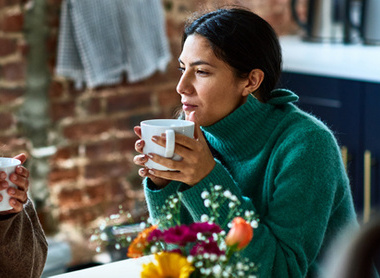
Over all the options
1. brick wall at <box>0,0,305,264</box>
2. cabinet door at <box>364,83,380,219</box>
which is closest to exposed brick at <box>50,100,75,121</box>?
brick wall at <box>0,0,305,264</box>

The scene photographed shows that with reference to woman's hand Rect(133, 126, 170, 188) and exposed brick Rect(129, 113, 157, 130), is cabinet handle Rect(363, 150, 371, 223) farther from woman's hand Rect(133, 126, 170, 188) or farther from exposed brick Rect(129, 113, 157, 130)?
woman's hand Rect(133, 126, 170, 188)

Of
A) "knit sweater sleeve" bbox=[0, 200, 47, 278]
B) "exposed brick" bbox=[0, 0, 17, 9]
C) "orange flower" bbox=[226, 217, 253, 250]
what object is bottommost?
"knit sweater sleeve" bbox=[0, 200, 47, 278]

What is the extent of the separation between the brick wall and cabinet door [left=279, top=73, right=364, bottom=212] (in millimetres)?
510

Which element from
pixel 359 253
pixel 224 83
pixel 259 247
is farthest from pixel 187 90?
pixel 359 253

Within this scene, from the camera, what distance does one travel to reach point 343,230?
1271 millimetres

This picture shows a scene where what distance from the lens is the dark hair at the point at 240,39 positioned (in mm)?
1229

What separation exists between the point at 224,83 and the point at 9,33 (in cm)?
121

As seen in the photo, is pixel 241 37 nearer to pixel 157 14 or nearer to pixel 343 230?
pixel 343 230

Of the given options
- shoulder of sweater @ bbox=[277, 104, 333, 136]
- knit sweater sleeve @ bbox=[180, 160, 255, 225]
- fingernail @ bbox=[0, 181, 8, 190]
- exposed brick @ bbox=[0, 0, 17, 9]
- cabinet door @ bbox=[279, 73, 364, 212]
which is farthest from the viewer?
cabinet door @ bbox=[279, 73, 364, 212]

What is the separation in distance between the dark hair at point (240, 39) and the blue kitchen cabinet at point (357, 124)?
1.14 meters

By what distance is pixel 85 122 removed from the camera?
2438 millimetres

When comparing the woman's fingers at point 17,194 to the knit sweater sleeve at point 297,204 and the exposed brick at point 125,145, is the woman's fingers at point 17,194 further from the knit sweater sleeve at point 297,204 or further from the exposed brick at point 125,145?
the exposed brick at point 125,145

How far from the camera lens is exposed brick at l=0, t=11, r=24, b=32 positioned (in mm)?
2193

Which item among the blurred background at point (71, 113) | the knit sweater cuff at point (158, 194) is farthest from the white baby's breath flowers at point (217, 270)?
the blurred background at point (71, 113)
